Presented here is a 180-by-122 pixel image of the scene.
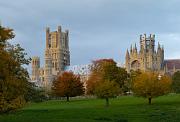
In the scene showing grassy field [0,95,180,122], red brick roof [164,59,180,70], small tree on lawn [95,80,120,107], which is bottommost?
grassy field [0,95,180,122]

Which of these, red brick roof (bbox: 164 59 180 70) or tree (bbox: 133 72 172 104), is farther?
red brick roof (bbox: 164 59 180 70)

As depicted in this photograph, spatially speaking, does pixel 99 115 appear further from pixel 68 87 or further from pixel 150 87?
pixel 68 87

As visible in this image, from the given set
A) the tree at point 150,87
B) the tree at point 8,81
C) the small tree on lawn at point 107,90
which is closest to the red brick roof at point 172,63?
the tree at point 150,87

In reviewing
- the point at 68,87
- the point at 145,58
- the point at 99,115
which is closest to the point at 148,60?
the point at 145,58

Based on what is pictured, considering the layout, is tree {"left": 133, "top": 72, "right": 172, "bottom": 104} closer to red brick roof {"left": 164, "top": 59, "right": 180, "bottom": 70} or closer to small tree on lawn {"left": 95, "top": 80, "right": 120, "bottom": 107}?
small tree on lawn {"left": 95, "top": 80, "right": 120, "bottom": 107}

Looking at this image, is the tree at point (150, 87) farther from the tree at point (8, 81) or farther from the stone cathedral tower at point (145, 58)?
the stone cathedral tower at point (145, 58)

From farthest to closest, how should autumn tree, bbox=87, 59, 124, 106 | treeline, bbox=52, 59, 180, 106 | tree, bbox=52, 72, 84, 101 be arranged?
1. tree, bbox=52, 72, 84, 101
2. treeline, bbox=52, 59, 180, 106
3. autumn tree, bbox=87, 59, 124, 106

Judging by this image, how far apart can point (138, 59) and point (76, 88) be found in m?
80.7

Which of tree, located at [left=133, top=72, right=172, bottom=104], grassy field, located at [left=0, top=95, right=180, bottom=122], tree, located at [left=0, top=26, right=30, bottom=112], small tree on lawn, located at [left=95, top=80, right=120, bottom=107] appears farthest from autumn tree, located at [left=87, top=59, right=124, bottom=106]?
tree, located at [left=0, top=26, right=30, bottom=112]

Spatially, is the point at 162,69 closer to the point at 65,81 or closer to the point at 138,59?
the point at 138,59

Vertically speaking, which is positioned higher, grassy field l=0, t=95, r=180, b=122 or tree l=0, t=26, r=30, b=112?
tree l=0, t=26, r=30, b=112

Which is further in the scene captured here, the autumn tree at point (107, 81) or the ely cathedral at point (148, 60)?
the ely cathedral at point (148, 60)

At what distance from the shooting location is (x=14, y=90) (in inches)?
1309

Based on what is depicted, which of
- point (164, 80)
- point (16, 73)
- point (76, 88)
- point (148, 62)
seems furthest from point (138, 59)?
point (16, 73)
